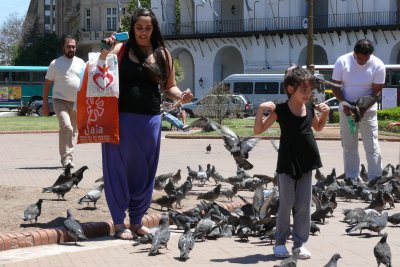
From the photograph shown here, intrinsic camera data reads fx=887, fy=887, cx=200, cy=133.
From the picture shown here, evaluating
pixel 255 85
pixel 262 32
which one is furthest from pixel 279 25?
pixel 255 85

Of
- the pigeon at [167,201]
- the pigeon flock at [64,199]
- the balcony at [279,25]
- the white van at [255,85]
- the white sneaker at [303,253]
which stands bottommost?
the white van at [255,85]

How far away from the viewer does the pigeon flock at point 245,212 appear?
297 inches

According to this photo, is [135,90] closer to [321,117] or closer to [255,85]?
[321,117]

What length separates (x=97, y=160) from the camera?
17.2 metres

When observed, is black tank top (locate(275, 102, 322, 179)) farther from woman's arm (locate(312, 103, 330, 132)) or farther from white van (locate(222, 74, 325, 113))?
white van (locate(222, 74, 325, 113))

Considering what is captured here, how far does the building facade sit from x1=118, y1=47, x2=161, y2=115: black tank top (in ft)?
158

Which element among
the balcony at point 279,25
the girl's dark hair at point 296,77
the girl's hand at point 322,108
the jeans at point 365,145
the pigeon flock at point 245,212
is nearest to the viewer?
the girl's dark hair at point 296,77

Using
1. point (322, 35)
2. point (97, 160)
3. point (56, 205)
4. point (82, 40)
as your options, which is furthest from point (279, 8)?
point (56, 205)

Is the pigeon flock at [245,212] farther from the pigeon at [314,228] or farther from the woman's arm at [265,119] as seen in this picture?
→ the woman's arm at [265,119]

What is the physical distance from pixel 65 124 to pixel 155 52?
5924mm

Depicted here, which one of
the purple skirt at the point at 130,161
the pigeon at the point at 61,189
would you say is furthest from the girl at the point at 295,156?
the pigeon at the point at 61,189

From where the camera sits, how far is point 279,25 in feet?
196

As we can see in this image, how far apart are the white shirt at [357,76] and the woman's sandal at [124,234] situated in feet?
15.9

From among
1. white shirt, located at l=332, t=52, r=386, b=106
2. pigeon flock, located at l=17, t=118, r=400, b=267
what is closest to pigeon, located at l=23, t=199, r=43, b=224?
pigeon flock, located at l=17, t=118, r=400, b=267
